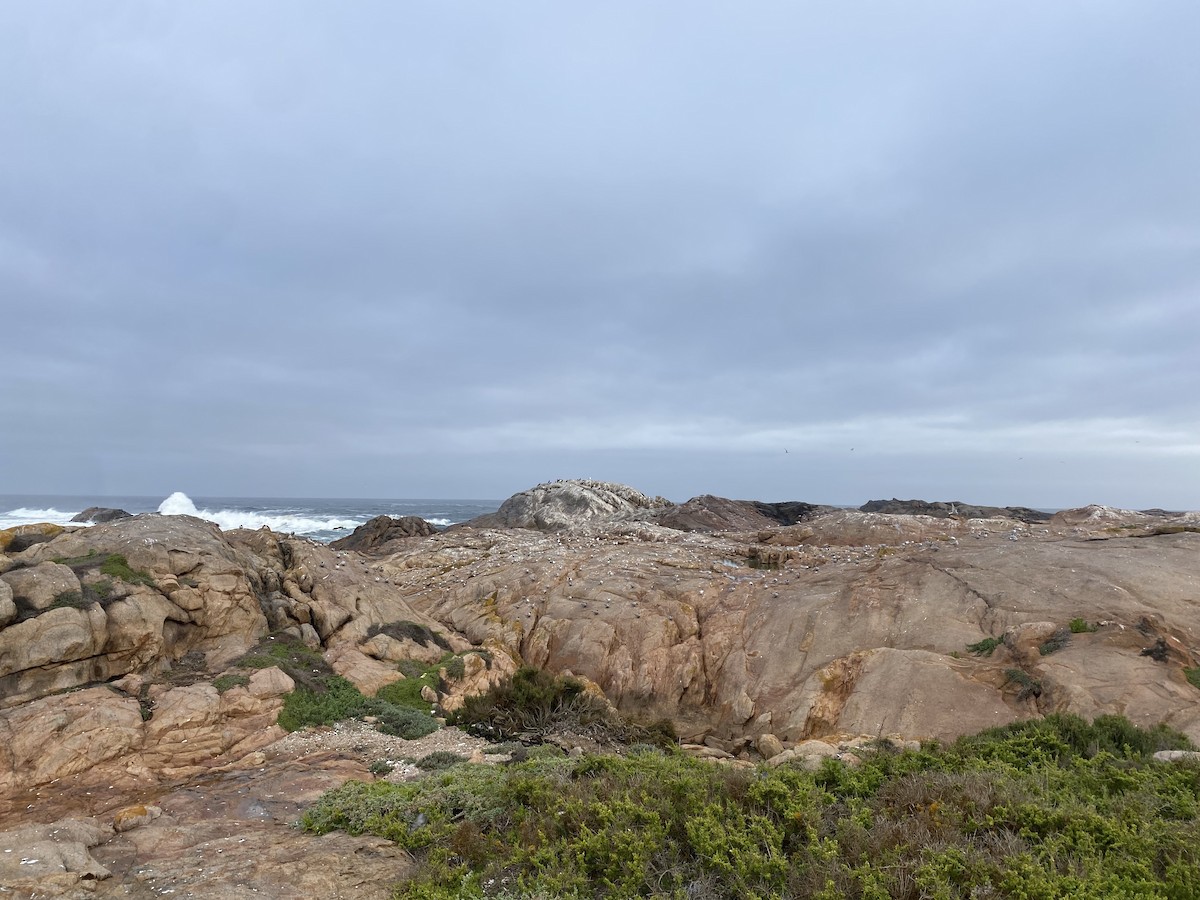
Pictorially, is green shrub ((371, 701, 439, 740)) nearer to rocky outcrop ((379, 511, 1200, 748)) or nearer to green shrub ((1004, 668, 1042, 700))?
rocky outcrop ((379, 511, 1200, 748))

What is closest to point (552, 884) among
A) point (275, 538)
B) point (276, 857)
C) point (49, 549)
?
point (276, 857)

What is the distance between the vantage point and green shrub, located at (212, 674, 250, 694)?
514 inches

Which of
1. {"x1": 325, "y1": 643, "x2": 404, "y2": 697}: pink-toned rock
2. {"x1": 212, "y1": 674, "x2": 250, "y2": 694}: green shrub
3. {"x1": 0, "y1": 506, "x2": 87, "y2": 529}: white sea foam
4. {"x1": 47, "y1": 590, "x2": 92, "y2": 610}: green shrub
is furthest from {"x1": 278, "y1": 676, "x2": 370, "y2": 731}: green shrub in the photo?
{"x1": 0, "y1": 506, "x2": 87, "y2": 529}: white sea foam

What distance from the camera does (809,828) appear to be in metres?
6.05

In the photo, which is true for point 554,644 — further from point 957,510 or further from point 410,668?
point 957,510

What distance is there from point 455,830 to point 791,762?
508cm

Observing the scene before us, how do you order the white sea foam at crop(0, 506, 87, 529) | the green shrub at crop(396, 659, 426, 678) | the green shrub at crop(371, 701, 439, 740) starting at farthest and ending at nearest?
the white sea foam at crop(0, 506, 87, 529), the green shrub at crop(396, 659, 426, 678), the green shrub at crop(371, 701, 439, 740)

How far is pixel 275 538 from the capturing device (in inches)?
808

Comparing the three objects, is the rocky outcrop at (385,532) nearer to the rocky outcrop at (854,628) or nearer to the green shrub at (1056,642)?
the rocky outcrop at (854,628)

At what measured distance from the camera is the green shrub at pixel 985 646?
1480 cm

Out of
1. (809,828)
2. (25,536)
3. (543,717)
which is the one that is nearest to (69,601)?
(25,536)

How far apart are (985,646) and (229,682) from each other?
17.3m

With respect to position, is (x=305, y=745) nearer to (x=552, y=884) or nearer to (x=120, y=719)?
(x=120, y=719)

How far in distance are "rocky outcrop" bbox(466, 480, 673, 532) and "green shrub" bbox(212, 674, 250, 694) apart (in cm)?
3513
